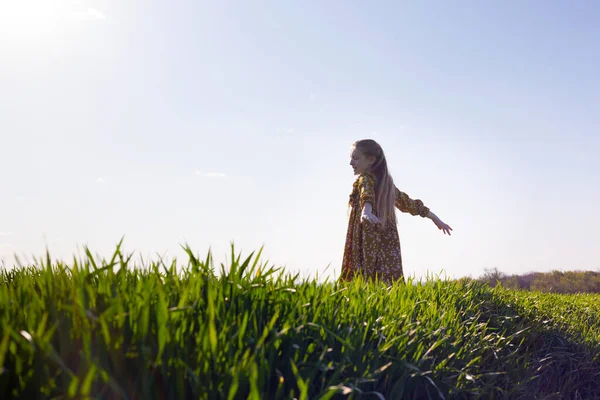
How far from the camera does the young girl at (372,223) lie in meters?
6.87

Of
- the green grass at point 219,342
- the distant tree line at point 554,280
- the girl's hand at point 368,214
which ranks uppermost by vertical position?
the girl's hand at point 368,214

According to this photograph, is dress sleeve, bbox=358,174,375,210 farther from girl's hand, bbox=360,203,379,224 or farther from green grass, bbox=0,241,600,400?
green grass, bbox=0,241,600,400

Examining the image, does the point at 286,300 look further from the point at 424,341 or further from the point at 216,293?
the point at 424,341

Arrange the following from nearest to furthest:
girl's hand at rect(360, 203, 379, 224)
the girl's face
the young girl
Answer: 1. girl's hand at rect(360, 203, 379, 224)
2. the young girl
3. the girl's face

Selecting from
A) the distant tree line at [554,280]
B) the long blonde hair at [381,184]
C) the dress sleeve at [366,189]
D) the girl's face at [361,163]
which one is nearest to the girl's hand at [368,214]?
the dress sleeve at [366,189]

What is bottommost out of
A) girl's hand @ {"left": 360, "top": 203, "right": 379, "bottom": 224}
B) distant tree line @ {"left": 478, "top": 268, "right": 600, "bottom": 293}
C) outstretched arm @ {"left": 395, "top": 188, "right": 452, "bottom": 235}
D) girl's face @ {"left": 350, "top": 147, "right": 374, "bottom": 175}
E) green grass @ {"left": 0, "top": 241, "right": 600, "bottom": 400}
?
green grass @ {"left": 0, "top": 241, "right": 600, "bottom": 400}

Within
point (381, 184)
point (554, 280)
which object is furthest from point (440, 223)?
point (554, 280)

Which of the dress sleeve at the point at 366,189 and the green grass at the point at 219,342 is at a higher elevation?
the dress sleeve at the point at 366,189

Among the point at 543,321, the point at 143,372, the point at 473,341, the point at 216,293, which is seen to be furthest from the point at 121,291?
the point at 543,321

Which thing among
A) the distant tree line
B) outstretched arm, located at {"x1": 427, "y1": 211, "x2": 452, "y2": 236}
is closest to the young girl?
outstretched arm, located at {"x1": 427, "y1": 211, "x2": 452, "y2": 236}

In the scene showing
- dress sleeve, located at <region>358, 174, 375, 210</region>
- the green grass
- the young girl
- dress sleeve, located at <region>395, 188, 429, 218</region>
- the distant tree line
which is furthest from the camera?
the distant tree line

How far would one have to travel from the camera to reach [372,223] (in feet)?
22.6

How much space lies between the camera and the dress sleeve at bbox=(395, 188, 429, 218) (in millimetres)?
7516

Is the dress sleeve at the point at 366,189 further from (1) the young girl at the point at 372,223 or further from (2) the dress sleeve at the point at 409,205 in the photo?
(2) the dress sleeve at the point at 409,205
